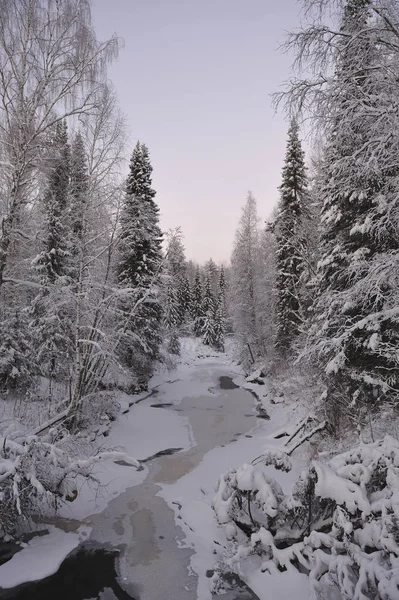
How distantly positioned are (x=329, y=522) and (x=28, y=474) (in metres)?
4.47

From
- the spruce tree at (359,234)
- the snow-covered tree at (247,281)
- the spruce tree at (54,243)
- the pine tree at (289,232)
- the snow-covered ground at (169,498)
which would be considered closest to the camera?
the spruce tree at (359,234)

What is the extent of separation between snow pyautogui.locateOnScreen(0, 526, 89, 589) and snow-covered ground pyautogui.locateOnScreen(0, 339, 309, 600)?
14mm

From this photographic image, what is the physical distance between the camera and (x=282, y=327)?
18688 millimetres

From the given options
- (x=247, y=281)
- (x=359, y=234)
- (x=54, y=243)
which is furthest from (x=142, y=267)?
(x=359, y=234)

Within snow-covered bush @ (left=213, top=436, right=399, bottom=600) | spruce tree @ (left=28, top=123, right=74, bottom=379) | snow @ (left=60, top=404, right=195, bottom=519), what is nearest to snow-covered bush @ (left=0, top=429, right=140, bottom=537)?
snow @ (left=60, top=404, right=195, bottom=519)

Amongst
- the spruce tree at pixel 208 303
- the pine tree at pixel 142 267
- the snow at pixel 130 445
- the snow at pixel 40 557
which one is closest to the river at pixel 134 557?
the snow at pixel 40 557

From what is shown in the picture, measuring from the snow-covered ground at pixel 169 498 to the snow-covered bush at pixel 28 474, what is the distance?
619mm

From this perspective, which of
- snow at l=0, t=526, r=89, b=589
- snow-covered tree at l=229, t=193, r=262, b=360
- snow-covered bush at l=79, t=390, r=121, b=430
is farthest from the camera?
snow-covered tree at l=229, t=193, r=262, b=360

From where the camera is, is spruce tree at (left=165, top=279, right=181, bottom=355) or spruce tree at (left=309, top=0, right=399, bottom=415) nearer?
spruce tree at (left=309, top=0, right=399, bottom=415)

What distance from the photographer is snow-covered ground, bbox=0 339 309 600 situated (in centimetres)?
485

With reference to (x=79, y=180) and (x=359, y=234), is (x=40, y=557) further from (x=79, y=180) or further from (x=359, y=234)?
(x=359, y=234)

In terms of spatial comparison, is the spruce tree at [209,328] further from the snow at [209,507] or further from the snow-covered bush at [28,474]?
the snow-covered bush at [28,474]

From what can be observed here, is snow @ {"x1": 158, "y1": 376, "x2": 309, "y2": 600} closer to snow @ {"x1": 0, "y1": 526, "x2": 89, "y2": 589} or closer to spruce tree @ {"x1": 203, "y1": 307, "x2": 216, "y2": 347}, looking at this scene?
snow @ {"x1": 0, "y1": 526, "x2": 89, "y2": 589}

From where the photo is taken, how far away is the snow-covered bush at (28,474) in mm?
4883
